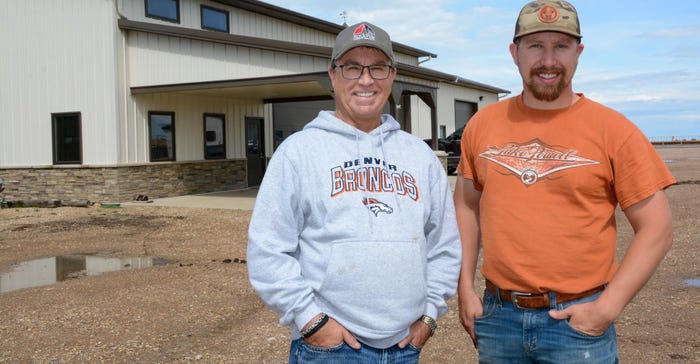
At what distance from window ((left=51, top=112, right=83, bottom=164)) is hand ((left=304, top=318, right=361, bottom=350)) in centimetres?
1589

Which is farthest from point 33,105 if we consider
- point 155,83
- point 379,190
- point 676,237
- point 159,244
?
point 379,190

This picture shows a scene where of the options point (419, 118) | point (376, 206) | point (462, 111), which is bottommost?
point (376, 206)

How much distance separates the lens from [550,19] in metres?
2.25

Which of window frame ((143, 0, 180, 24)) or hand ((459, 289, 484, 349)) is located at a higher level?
window frame ((143, 0, 180, 24))

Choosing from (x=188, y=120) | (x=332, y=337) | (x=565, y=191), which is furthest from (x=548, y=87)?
(x=188, y=120)

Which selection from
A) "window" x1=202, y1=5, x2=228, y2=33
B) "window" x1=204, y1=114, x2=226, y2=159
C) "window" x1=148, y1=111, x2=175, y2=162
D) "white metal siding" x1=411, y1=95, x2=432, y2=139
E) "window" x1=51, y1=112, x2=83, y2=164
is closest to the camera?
"window" x1=51, y1=112, x2=83, y2=164

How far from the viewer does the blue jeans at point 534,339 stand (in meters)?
2.17

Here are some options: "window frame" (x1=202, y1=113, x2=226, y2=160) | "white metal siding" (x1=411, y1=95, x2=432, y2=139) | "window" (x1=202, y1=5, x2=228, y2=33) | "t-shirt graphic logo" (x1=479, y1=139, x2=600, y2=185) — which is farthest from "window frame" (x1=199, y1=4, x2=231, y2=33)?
"t-shirt graphic logo" (x1=479, y1=139, x2=600, y2=185)

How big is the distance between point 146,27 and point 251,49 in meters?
3.12

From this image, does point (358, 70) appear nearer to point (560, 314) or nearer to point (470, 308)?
point (470, 308)

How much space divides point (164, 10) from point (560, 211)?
17.8 metres

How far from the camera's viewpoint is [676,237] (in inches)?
358

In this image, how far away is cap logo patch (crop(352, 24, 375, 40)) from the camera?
226 centimetres

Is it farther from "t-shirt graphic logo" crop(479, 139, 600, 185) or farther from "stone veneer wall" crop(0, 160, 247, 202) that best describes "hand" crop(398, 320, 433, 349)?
"stone veneer wall" crop(0, 160, 247, 202)
